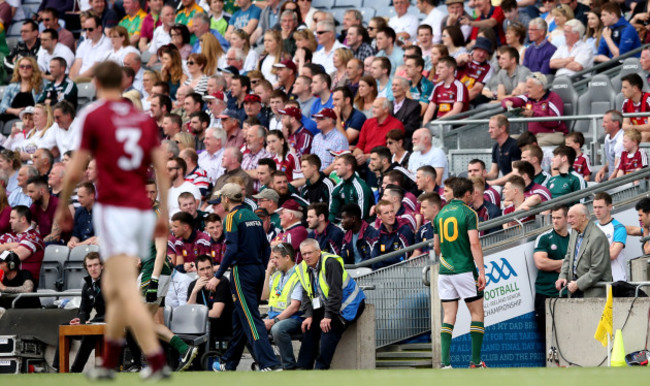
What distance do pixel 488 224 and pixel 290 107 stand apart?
14.3 feet

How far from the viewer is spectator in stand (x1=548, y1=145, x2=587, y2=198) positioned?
13.2 metres

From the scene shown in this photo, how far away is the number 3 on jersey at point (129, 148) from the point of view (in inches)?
270

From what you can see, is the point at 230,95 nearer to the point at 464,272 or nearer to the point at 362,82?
the point at 362,82

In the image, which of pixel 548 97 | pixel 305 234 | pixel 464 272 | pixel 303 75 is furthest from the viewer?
pixel 303 75

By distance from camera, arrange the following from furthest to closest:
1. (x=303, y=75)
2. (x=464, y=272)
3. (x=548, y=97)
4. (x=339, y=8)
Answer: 1. (x=339, y=8)
2. (x=303, y=75)
3. (x=548, y=97)
4. (x=464, y=272)

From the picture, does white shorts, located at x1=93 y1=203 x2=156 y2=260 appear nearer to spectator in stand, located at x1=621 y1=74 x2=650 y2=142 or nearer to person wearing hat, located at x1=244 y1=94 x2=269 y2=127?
spectator in stand, located at x1=621 y1=74 x2=650 y2=142

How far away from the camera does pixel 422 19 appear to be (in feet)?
62.0

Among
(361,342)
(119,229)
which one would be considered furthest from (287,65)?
(119,229)

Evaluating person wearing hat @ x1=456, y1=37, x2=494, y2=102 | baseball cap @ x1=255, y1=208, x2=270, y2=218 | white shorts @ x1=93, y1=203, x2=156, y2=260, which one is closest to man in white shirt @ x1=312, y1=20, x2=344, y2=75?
person wearing hat @ x1=456, y1=37, x2=494, y2=102

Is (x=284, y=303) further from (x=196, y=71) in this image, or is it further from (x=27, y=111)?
(x=27, y=111)

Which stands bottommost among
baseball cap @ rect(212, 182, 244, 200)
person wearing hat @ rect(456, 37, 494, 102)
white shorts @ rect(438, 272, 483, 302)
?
white shorts @ rect(438, 272, 483, 302)

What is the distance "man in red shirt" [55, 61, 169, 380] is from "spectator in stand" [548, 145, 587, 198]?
7.22 m

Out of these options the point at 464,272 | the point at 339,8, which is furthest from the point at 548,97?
the point at 339,8

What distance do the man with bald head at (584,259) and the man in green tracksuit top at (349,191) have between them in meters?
2.85
